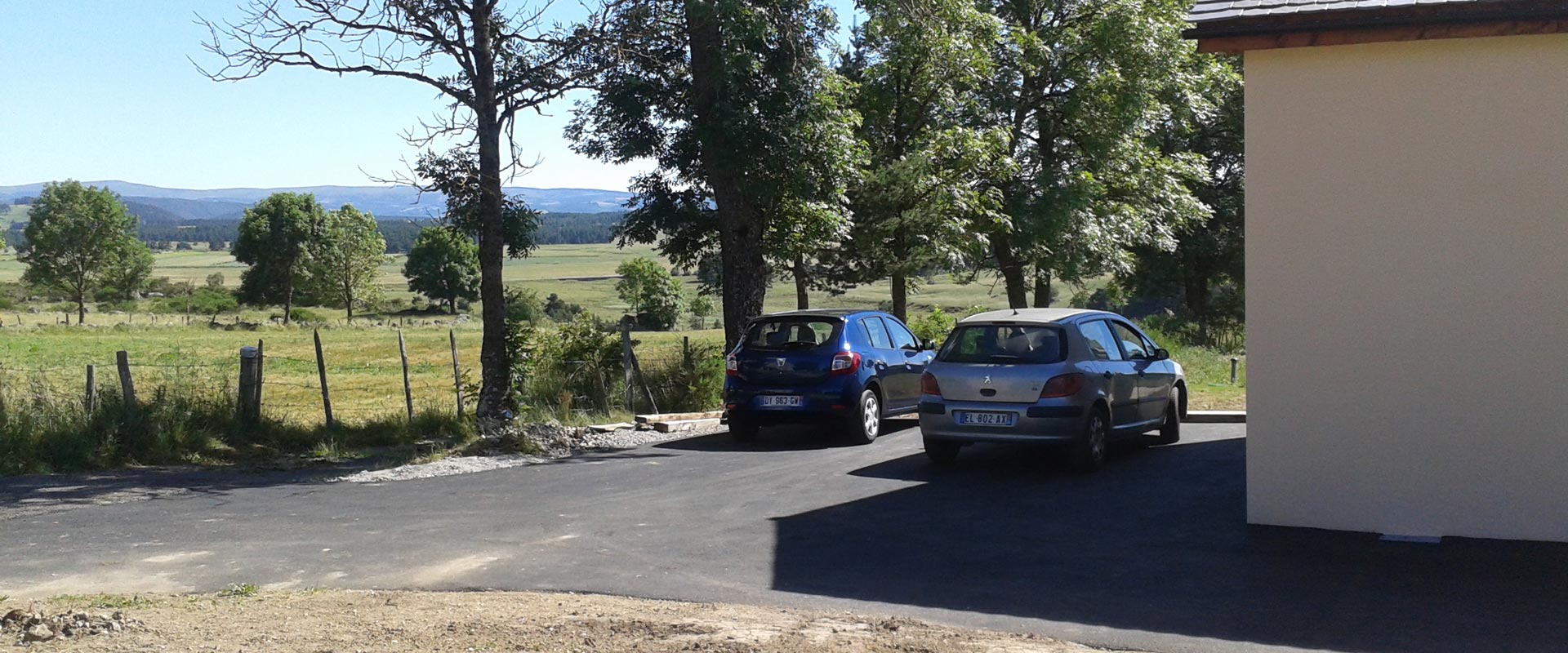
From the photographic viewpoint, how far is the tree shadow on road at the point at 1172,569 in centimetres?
620

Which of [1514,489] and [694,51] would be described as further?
[694,51]

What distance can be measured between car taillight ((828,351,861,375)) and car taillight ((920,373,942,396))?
2.28 m

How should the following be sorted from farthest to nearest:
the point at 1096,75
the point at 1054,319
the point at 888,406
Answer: the point at 1096,75 → the point at 888,406 → the point at 1054,319

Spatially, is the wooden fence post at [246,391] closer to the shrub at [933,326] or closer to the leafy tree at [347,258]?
the shrub at [933,326]

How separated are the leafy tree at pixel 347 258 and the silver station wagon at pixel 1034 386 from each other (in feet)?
287

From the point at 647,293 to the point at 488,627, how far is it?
78.4 m

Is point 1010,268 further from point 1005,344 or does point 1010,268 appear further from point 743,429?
point 1005,344

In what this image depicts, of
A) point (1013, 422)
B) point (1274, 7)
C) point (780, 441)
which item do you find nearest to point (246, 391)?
point (780, 441)

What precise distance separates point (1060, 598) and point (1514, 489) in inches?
135

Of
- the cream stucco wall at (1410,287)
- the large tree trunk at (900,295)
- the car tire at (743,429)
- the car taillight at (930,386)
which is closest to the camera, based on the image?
the cream stucco wall at (1410,287)

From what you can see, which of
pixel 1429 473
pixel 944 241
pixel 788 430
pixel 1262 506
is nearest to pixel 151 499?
pixel 788 430

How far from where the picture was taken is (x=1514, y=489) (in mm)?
7984

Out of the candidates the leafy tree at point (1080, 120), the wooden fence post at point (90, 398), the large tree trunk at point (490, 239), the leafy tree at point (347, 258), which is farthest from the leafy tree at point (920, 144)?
the leafy tree at point (347, 258)

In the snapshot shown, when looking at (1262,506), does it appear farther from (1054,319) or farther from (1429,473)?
(1054,319)
